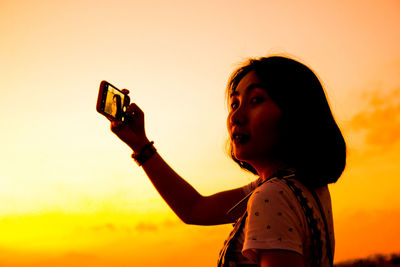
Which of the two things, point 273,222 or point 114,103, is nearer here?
point 273,222

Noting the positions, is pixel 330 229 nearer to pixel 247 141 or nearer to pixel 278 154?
pixel 278 154

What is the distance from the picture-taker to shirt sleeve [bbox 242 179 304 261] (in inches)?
62.7

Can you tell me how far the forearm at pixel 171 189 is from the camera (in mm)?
3367

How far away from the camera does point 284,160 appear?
2229 millimetres

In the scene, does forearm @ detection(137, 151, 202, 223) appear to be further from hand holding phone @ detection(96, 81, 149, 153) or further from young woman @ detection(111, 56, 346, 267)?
young woman @ detection(111, 56, 346, 267)

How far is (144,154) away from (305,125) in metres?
1.80

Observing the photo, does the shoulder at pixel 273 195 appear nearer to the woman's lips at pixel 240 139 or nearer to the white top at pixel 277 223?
the white top at pixel 277 223

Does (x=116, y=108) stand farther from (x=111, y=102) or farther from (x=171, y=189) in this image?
(x=171, y=189)

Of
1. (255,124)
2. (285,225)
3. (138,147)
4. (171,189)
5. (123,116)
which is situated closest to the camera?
(285,225)

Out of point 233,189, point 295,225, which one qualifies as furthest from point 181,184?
point 295,225

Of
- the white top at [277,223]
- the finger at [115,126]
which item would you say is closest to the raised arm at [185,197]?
the finger at [115,126]

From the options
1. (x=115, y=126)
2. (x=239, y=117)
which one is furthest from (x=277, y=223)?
(x=115, y=126)

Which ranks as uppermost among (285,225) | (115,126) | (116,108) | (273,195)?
(116,108)

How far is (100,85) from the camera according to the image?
12.2ft
